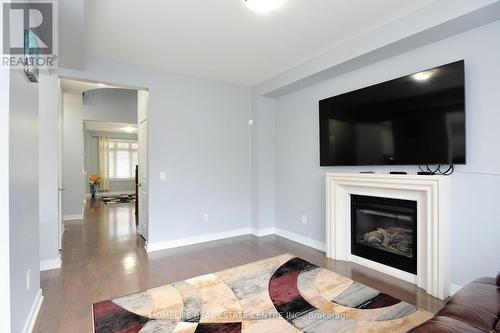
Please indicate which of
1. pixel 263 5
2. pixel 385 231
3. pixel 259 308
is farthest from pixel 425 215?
pixel 263 5

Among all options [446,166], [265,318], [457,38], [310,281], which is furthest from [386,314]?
[457,38]

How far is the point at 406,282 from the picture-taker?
8.84ft

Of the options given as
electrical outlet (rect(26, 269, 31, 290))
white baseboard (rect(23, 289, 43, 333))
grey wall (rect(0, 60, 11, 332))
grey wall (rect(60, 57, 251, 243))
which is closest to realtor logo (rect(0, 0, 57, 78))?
grey wall (rect(0, 60, 11, 332))

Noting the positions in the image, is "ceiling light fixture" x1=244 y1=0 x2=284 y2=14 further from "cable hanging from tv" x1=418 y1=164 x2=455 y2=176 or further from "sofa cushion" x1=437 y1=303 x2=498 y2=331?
"sofa cushion" x1=437 y1=303 x2=498 y2=331

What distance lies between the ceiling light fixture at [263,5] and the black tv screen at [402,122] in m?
1.52

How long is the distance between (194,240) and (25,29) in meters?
3.25

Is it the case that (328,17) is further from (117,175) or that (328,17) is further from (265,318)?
(117,175)

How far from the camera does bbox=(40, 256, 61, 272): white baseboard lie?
3.07 m

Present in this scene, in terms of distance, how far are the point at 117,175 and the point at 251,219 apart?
8373mm

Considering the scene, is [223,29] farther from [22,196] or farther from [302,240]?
[302,240]

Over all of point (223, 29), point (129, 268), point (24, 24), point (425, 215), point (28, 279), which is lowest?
point (129, 268)

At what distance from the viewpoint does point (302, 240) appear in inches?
161

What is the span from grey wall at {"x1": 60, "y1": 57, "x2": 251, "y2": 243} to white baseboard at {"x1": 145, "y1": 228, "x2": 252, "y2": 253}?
7 cm

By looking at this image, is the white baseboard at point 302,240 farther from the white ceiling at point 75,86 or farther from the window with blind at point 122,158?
the window with blind at point 122,158
